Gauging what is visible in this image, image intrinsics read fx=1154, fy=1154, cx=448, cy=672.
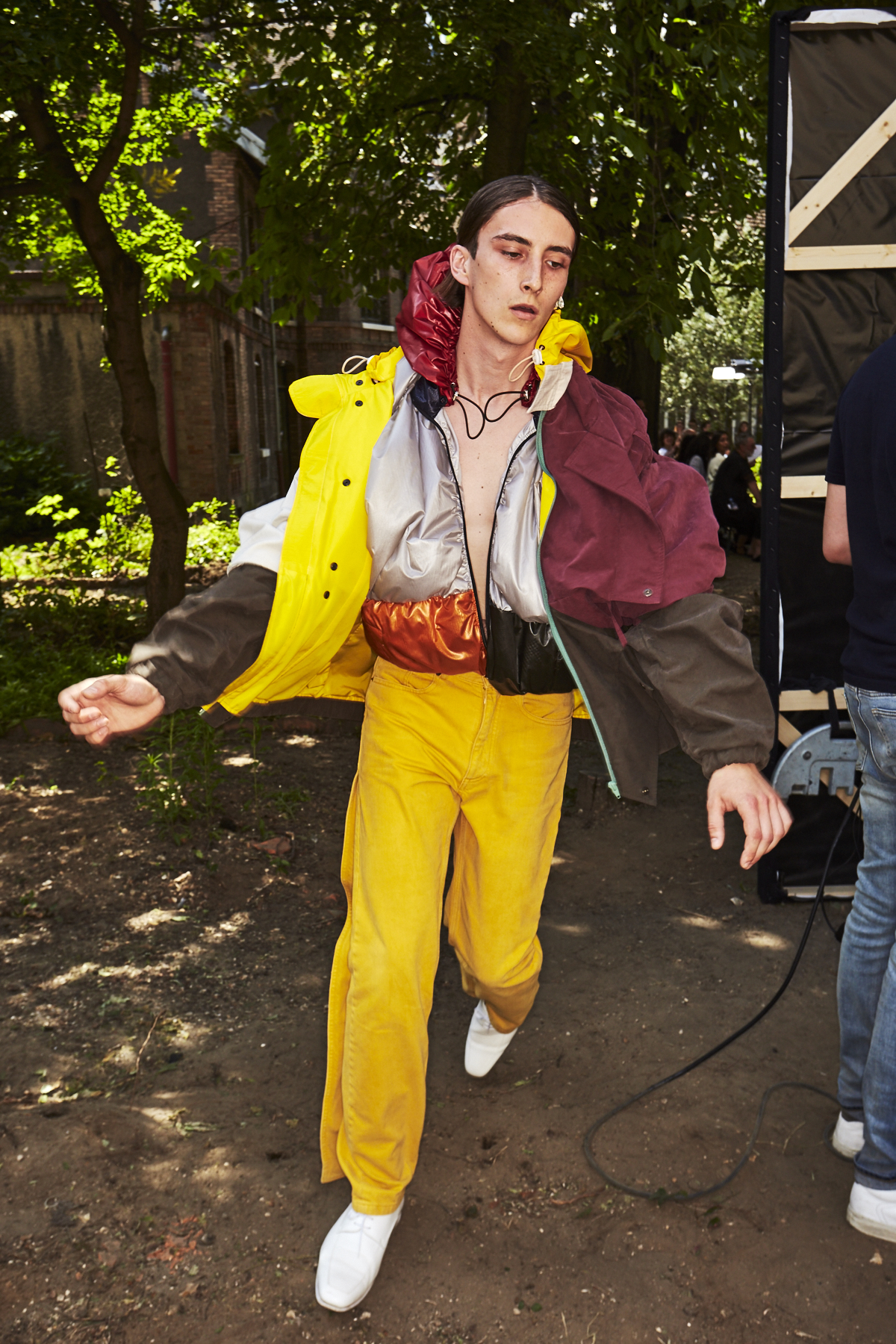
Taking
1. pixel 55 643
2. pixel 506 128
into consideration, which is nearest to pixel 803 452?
pixel 506 128

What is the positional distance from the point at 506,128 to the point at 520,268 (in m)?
6.38

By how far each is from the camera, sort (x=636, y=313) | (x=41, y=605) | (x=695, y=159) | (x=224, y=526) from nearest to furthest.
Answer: (x=636, y=313) < (x=695, y=159) < (x=41, y=605) < (x=224, y=526)

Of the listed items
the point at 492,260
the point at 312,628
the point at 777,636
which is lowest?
the point at 777,636

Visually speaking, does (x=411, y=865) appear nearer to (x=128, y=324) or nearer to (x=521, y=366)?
(x=521, y=366)

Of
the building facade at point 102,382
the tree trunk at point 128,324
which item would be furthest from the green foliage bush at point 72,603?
the building facade at point 102,382

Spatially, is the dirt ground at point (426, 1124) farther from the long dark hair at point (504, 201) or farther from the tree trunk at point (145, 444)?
the tree trunk at point (145, 444)

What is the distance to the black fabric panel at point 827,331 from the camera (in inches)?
174

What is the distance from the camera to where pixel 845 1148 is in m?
3.20

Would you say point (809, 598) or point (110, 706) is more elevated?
point (110, 706)

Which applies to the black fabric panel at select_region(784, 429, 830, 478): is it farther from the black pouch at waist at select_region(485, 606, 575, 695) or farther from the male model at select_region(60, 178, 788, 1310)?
the black pouch at waist at select_region(485, 606, 575, 695)

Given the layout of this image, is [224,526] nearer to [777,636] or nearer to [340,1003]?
[777,636]

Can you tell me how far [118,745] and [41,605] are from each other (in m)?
3.98

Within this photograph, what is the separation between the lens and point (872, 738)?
274cm

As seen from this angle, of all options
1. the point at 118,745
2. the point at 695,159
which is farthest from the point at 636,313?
the point at 118,745
